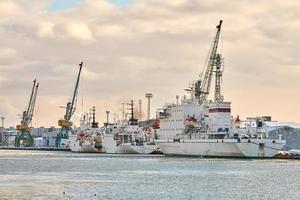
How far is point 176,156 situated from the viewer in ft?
634

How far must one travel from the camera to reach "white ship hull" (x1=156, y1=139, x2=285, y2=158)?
560 feet

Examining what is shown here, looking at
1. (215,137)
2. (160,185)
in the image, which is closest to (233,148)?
(215,137)

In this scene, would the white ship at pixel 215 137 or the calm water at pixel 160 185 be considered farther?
the white ship at pixel 215 137

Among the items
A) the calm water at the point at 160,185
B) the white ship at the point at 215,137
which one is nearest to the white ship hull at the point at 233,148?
the white ship at the point at 215,137

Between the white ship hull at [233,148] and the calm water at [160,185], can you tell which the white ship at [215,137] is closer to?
the white ship hull at [233,148]

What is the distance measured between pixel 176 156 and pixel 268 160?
96.2 ft

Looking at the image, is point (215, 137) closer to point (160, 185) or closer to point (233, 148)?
point (233, 148)

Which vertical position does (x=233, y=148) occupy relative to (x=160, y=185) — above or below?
above

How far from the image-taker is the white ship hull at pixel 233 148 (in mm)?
170750

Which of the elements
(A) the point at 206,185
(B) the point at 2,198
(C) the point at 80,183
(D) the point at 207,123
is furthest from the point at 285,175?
(D) the point at 207,123

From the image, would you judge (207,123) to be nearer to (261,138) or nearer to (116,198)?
(261,138)

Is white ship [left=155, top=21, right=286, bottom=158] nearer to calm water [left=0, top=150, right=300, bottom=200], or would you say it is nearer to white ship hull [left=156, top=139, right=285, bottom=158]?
white ship hull [left=156, top=139, right=285, bottom=158]

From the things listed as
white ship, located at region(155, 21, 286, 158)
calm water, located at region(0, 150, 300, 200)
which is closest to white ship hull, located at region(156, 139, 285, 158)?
white ship, located at region(155, 21, 286, 158)

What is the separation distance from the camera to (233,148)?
172m
